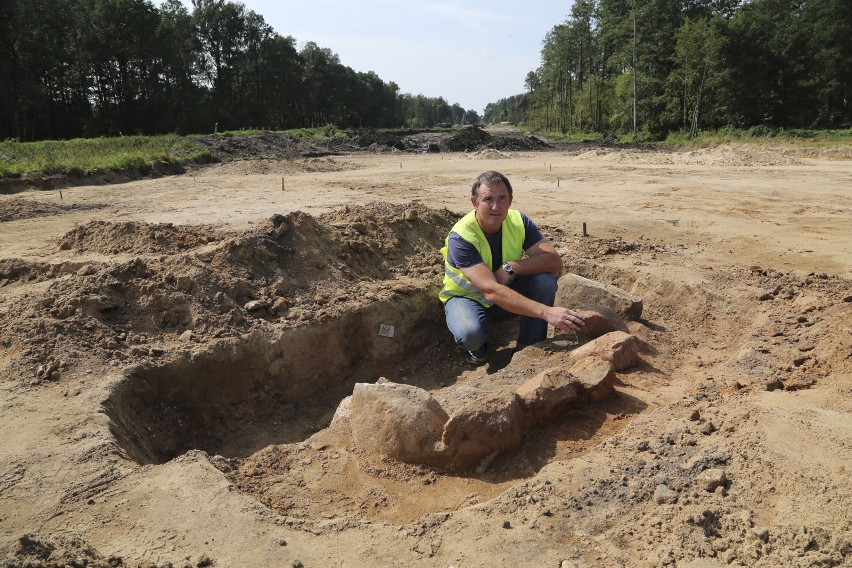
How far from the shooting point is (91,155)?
18.1 m

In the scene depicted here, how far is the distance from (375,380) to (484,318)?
1.21 meters

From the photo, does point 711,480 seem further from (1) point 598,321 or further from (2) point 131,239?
(2) point 131,239

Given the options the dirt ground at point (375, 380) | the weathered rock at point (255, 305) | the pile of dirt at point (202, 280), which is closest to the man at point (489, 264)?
the dirt ground at point (375, 380)

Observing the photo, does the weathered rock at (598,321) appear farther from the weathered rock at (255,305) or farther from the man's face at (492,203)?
the weathered rock at (255,305)

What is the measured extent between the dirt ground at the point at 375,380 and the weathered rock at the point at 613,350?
144 mm

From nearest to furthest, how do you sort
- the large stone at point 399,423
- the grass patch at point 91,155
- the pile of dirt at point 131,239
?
1. the large stone at point 399,423
2. the pile of dirt at point 131,239
3. the grass patch at point 91,155

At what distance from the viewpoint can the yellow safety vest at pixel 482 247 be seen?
4660 millimetres

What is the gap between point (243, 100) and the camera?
52250 mm

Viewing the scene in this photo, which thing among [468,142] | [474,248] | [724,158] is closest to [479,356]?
[474,248]

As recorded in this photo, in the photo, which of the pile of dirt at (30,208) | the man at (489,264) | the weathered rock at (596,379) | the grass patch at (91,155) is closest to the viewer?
the weathered rock at (596,379)

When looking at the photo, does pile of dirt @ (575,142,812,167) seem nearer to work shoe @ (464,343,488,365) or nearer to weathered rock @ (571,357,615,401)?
work shoe @ (464,343,488,365)

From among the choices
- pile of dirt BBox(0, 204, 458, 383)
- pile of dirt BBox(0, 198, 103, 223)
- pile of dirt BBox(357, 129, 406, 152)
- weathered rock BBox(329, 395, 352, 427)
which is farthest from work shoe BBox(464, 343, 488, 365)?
pile of dirt BBox(357, 129, 406, 152)

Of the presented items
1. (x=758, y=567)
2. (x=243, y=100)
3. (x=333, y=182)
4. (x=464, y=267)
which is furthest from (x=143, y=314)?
(x=243, y=100)

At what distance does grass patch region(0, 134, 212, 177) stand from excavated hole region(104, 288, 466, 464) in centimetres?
1265
